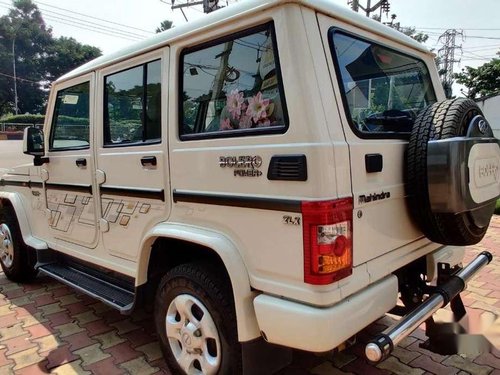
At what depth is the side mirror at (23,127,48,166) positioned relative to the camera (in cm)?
370

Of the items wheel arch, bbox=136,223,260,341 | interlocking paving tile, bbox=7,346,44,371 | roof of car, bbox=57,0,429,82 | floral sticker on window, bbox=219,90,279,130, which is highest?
roof of car, bbox=57,0,429,82

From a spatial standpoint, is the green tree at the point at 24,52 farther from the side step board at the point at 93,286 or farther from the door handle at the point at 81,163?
the door handle at the point at 81,163

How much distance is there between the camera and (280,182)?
189cm

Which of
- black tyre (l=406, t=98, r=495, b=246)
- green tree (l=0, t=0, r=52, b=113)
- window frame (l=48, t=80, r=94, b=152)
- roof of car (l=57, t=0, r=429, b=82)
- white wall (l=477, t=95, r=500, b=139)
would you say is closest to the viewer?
roof of car (l=57, t=0, r=429, b=82)

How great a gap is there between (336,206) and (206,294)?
88 cm

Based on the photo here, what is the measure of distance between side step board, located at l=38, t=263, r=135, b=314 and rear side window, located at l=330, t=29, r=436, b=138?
1893 millimetres

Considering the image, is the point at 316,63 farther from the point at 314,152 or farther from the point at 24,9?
the point at 24,9

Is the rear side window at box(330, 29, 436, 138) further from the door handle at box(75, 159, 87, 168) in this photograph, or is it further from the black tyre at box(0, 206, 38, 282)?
the black tyre at box(0, 206, 38, 282)

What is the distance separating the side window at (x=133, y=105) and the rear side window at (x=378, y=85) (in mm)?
1186

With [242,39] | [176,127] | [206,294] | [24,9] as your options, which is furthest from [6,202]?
[24,9]

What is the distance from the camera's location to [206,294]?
7.21 feet

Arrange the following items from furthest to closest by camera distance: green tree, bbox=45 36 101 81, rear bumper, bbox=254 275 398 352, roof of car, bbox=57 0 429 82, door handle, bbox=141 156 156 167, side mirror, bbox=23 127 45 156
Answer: green tree, bbox=45 36 101 81 → side mirror, bbox=23 127 45 156 → door handle, bbox=141 156 156 167 → roof of car, bbox=57 0 429 82 → rear bumper, bbox=254 275 398 352

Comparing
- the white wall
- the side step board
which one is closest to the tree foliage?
the white wall

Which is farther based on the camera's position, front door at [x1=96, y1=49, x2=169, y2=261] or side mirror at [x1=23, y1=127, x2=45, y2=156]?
side mirror at [x1=23, y1=127, x2=45, y2=156]
